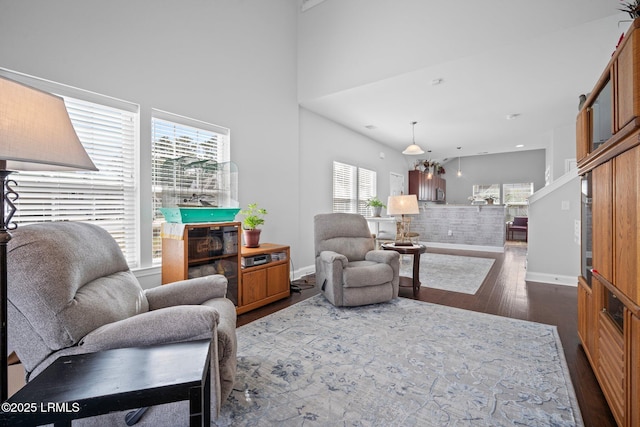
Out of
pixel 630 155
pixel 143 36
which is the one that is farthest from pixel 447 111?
pixel 143 36

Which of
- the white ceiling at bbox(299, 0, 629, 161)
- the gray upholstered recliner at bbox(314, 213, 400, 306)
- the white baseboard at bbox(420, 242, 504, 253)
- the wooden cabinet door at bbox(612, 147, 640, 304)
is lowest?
the white baseboard at bbox(420, 242, 504, 253)

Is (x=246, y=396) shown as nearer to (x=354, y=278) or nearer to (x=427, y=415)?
(x=427, y=415)

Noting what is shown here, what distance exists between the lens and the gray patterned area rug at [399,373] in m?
1.59

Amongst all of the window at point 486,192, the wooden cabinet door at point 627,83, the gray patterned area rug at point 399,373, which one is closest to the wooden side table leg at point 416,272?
the gray patterned area rug at point 399,373

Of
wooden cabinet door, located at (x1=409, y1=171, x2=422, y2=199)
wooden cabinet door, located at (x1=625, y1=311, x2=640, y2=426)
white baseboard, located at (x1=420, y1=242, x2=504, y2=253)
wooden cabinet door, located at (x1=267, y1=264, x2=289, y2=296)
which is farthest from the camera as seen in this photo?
wooden cabinet door, located at (x1=409, y1=171, x2=422, y2=199)

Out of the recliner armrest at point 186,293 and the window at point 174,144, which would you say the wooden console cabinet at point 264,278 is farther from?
the recliner armrest at point 186,293

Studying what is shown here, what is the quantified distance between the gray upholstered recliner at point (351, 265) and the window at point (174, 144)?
153cm

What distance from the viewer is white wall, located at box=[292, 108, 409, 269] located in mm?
4852

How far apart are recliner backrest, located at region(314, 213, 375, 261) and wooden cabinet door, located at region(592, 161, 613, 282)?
224cm

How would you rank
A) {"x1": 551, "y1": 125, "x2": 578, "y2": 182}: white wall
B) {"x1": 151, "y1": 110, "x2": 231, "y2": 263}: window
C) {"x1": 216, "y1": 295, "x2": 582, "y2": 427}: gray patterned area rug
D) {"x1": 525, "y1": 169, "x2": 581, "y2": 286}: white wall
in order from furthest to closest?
{"x1": 551, "y1": 125, "x2": 578, "y2": 182}: white wall → {"x1": 525, "y1": 169, "x2": 581, "y2": 286}: white wall → {"x1": 151, "y1": 110, "x2": 231, "y2": 263}: window → {"x1": 216, "y1": 295, "x2": 582, "y2": 427}: gray patterned area rug

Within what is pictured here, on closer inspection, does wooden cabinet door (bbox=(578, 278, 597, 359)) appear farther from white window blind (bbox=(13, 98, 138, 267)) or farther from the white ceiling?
white window blind (bbox=(13, 98, 138, 267))

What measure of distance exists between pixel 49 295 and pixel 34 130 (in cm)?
64

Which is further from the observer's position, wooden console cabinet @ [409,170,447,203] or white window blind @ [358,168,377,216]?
wooden console cabinet @ [409,170,447,203]

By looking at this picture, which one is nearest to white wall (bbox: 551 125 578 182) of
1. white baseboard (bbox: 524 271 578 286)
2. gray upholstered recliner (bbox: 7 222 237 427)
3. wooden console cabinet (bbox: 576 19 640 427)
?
white baseboard (bbox: 524 271 578 286)
